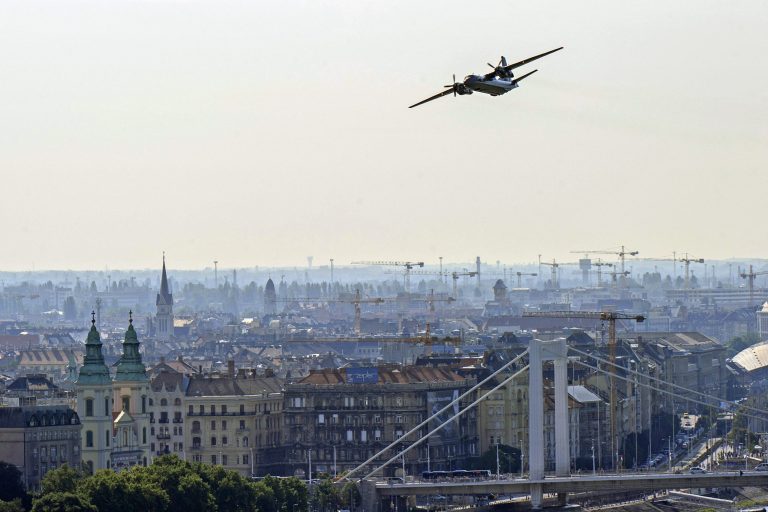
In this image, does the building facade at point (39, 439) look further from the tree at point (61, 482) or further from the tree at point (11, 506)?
the tree at point (11, 506)

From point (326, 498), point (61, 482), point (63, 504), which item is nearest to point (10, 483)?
point (61, 482)

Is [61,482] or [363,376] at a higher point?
[363,376]

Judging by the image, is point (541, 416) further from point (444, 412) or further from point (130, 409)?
point (444, 412)

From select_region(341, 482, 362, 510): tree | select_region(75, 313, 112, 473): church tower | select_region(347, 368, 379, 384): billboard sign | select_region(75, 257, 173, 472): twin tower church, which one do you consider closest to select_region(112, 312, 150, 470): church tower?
select_region(75, 257, 173, 472): twin tower church

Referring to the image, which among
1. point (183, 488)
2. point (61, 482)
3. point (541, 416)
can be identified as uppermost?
point (541, 416)

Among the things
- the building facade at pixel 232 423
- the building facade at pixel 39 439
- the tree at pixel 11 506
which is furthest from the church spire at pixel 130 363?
the tree at pixel 11 506

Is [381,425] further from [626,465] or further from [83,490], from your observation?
Answer: [83,490]

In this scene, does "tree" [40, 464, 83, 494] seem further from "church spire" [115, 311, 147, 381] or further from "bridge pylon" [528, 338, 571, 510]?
"church spire" [115, 311, 147, 381]
